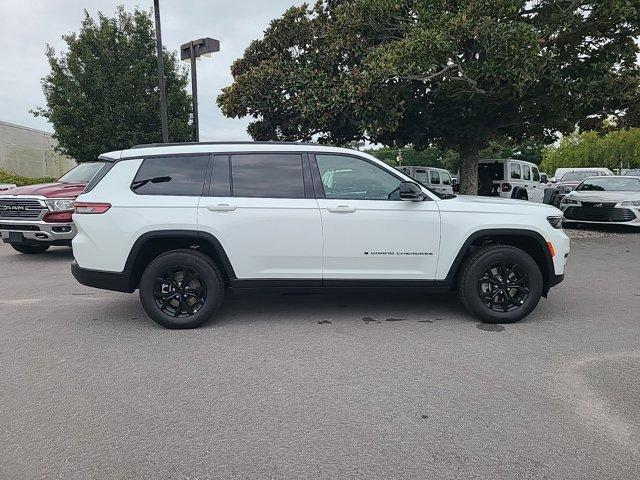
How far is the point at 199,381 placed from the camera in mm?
3643

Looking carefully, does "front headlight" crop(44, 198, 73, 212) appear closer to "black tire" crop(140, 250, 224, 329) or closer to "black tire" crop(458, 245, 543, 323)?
"black tire" crop(140, 250, 224, 329)

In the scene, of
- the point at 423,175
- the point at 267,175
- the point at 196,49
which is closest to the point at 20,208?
the point at 196,49

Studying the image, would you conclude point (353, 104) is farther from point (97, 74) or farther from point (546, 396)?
point (97, 74)

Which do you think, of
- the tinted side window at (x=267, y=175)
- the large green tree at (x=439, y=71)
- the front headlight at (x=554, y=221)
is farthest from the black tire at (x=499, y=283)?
the large green tree at (x=439, y=71)

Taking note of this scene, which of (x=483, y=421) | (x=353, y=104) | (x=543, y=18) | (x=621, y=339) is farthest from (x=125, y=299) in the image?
(x=543, y=18)

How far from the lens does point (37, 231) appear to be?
28.0 feet

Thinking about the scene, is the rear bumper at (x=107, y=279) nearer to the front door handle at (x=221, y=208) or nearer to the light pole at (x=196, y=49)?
the front door handle at (x=221, y=208)

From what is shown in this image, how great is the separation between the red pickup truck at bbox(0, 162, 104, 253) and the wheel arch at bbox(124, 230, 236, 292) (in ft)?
14.4

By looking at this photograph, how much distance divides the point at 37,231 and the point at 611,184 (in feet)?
44.8

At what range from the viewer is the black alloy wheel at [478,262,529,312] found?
4.96 meters

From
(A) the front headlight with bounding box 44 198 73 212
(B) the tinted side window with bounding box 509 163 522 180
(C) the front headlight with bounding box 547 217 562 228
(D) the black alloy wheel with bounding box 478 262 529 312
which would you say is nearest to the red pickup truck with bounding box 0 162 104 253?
(A) the front headlight with bounding box 44 198 73 212

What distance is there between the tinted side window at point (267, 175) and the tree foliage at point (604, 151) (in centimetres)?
5610

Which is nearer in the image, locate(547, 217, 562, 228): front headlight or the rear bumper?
the rear bumper

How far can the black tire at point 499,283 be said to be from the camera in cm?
489
